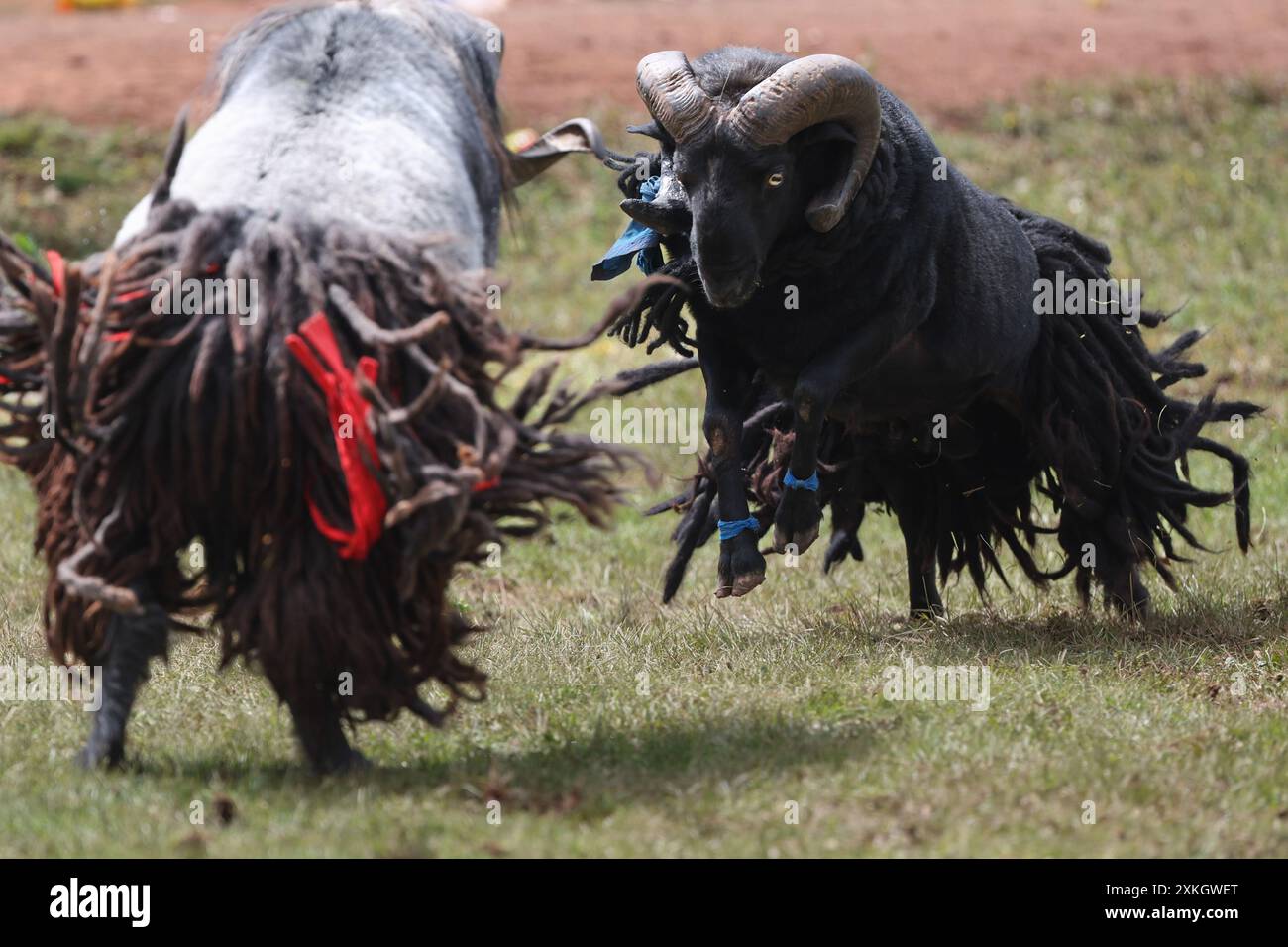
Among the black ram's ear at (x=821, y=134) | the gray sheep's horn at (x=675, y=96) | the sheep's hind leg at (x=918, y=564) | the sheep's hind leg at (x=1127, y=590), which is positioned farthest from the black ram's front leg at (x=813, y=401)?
the sheep's hind leg at (x=1127, y=590)

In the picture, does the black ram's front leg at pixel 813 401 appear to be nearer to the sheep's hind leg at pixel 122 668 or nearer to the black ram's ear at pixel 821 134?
the black ram's ear at pixel 821 134

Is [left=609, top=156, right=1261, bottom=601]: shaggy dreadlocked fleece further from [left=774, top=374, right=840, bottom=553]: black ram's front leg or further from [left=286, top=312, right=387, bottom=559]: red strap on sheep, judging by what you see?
[left=286, top=312, right=387, bottom=559]: red strap on sheep

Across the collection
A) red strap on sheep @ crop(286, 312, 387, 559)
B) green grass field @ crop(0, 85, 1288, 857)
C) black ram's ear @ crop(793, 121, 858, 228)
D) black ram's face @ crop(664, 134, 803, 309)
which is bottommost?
green grass field @ crop(0, 85, 1288, 857)

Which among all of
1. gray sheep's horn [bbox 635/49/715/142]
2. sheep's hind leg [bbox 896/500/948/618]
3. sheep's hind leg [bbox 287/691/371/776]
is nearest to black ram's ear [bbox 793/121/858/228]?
gray sheep's horn [bbox 635/49/715/142]

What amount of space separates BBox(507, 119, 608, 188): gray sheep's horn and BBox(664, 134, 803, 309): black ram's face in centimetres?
82

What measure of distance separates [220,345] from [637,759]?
67.4 inches

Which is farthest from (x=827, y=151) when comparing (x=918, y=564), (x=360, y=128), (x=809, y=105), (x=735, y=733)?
(x=918, y=564)

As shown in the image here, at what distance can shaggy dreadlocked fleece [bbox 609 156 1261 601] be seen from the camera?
287 inches

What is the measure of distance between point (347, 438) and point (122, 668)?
3.10 ft

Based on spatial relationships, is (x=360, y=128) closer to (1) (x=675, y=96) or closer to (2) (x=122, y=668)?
(1) (x=675, y=96)

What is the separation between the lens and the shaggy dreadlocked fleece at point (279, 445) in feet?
15.9

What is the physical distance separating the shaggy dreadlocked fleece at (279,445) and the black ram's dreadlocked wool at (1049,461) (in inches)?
83.1

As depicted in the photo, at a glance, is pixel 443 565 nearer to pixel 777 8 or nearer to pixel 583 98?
pixel 583 98

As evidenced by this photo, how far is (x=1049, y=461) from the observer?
7.36 meters
